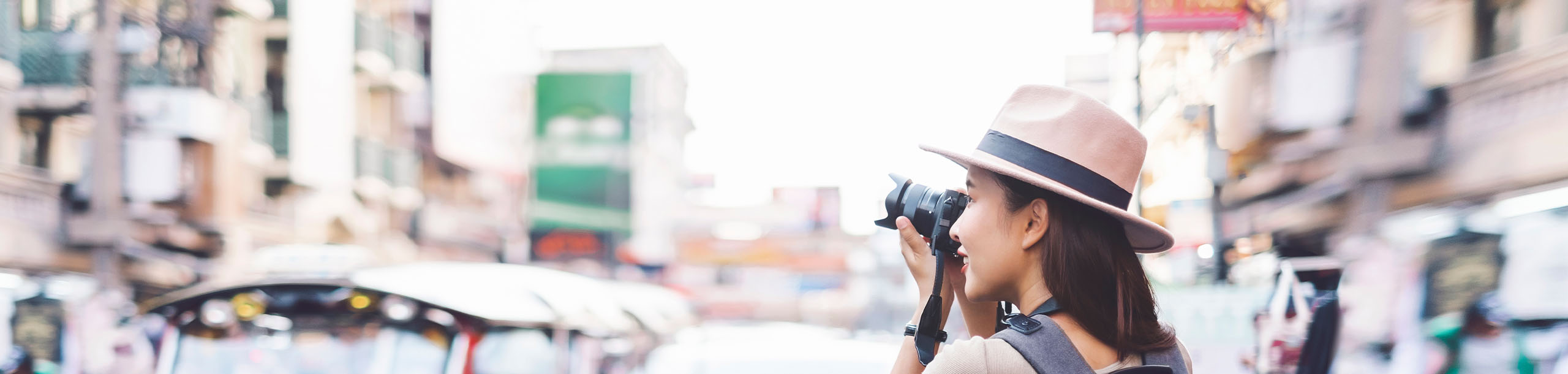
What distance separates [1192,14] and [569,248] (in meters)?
26.9

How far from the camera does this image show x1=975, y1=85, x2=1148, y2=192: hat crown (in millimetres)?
1620

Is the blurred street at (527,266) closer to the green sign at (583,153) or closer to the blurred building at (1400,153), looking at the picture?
the blurred building at (1400,153)

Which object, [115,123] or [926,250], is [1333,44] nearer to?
[926,250]

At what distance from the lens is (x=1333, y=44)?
725 cm

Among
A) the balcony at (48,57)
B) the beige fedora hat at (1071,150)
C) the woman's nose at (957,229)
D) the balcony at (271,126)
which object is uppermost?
the balcony at (48,57)

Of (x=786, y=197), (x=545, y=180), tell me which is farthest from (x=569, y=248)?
(x=786, y=197)

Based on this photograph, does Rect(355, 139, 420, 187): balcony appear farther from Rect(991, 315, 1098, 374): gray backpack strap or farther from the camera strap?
Rect(991, 315, 1098, 374): gray backpack strap

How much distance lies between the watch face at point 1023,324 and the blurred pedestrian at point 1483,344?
411 cm

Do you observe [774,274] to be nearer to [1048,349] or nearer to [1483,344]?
[1483,344]

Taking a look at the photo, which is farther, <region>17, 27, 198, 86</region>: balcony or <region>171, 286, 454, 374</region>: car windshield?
<region>17, 27, 198, 86</region>: balcony

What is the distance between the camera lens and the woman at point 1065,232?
1.57 m

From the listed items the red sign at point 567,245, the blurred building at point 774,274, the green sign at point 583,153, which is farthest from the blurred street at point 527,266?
the blurred building at point 774,274

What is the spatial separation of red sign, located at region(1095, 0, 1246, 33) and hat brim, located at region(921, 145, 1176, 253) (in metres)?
9.01

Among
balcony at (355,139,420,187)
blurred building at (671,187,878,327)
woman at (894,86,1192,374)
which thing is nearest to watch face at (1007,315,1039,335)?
woman at (894,86,1192,374)
